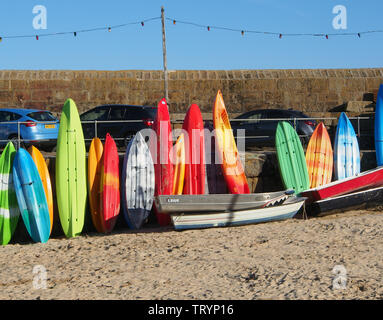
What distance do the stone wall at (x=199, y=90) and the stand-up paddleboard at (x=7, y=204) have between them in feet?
25.6

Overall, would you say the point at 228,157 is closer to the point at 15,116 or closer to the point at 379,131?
the point at 379,131

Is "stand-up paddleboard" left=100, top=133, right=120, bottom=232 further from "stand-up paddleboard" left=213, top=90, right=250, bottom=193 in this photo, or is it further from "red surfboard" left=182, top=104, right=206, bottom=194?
"stand-up paddleboard" left=213, top=90, right=250, bottom=193

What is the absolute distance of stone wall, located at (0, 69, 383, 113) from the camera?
1753 cm

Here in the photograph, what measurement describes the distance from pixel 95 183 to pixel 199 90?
26.4 ft

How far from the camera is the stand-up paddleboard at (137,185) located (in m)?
10.1

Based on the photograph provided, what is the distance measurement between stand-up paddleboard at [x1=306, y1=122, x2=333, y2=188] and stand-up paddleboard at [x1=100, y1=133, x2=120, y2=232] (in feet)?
11.6

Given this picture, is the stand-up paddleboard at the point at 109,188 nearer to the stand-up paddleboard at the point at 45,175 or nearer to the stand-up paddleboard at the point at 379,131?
the stand-up paddleboard at the point at 45,175

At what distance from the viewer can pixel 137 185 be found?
1020 cm

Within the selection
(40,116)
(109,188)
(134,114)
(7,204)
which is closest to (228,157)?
(109,188)

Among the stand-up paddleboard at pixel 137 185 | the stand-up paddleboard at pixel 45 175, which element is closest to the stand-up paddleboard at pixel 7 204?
the stand-up paddleboard at pixel 45 175

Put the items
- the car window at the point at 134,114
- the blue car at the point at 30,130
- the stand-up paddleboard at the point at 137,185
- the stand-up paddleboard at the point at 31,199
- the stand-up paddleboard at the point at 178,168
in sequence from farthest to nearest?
the car window at the point at 134,114
the blue car at the point at 30,130
the stand-up paddleboard at the point at 178,168
the stand-up paddleboard at the point at 137,185
the stand-up paddleboard at the point at 31,199

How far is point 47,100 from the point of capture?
17.5 meters

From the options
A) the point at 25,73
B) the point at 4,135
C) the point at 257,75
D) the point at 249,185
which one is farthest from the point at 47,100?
the point at 249,185
